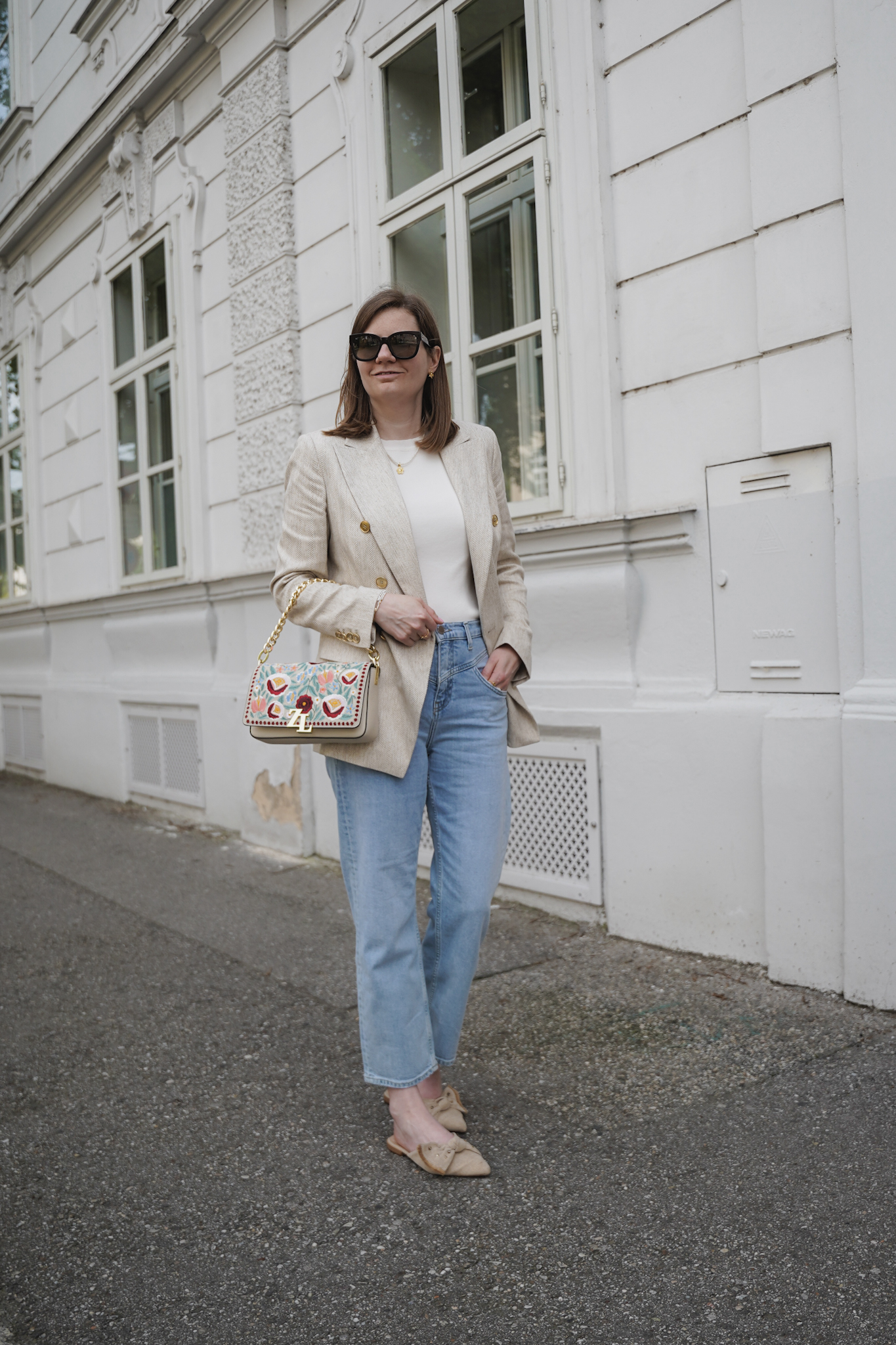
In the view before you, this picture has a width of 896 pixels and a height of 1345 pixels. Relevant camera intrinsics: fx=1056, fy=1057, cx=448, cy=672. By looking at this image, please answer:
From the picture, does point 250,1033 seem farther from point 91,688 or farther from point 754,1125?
point 91,688

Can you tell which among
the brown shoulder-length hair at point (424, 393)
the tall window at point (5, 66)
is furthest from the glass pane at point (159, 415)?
the brown shoulder-length hair at point (424, 393)

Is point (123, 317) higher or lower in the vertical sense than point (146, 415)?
higher

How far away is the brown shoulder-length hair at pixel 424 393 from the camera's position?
242cm

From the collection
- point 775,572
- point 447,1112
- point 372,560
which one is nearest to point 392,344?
point 372,560

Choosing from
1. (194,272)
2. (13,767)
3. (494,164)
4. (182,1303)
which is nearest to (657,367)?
(494,164)

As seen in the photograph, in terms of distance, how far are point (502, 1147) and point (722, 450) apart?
224cm

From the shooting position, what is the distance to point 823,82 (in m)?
3.08

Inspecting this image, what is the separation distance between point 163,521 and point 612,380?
4137 mm

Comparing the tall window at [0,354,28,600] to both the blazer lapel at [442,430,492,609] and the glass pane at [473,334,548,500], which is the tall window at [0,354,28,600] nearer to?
the glass pane at [473,334,548,500]

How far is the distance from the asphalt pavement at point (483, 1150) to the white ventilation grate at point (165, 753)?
8.72 ft

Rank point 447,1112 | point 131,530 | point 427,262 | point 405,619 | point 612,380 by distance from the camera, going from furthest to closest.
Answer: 1. point 131,530
2. point 427,262
3. point 612,380
4. point 447,1112
5. point 405,619

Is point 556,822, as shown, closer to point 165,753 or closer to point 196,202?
point 165,753

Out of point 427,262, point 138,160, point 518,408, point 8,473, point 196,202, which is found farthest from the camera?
point 8,473

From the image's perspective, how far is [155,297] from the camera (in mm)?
7113
